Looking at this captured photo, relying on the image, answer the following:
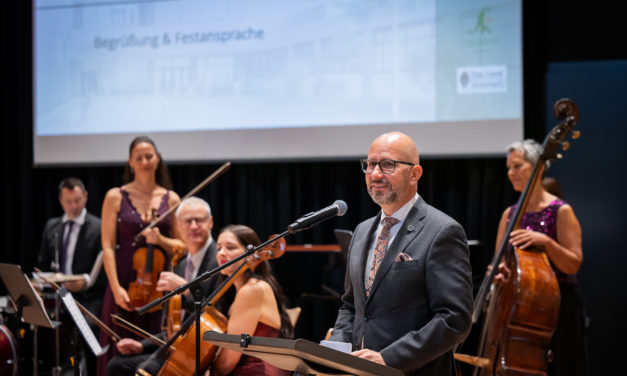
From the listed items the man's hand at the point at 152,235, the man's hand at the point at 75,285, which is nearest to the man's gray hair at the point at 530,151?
the man's hand at the point at 152,235

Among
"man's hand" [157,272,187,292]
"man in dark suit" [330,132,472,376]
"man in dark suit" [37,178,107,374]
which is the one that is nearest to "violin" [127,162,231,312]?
"man's hand" [157,272,187,292]

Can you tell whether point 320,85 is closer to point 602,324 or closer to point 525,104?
point 525,104

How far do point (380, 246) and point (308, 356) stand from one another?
2.09ft

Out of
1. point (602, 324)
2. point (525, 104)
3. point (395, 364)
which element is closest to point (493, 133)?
point (525, 104)

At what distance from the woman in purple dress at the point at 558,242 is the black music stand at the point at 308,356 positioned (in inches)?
73.3

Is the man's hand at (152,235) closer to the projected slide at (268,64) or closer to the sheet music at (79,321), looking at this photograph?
the sheet music at (79,321)

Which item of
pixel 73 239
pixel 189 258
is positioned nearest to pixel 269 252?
pixel 189 258

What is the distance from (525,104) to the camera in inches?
177

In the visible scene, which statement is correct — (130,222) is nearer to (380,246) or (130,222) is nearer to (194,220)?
(194,220)

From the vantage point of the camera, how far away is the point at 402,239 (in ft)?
6.43

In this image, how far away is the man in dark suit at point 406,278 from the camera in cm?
181

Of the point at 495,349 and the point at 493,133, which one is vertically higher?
the point at 493,133

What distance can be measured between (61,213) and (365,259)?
443 cm

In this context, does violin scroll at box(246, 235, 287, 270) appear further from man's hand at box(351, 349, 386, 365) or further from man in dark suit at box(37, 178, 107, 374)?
man in dark suit at box(37, 178, 107, 374)
